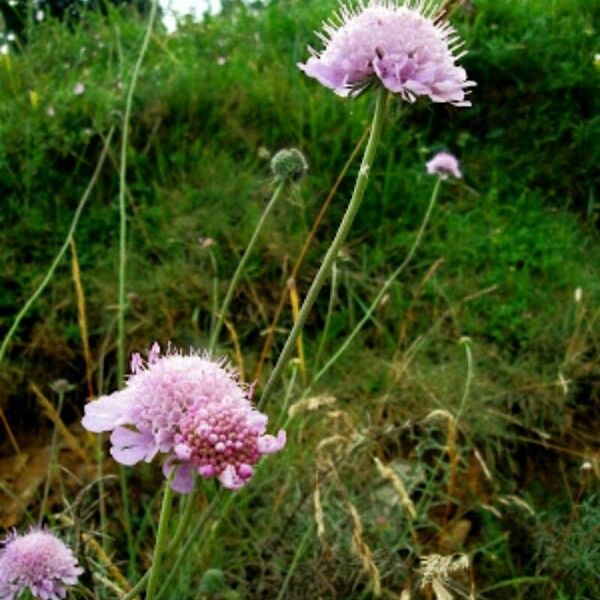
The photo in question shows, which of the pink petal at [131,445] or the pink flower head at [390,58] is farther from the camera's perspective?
the pink flower head at [390,58]

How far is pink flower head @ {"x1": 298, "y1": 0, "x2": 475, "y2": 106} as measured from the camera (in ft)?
3.75

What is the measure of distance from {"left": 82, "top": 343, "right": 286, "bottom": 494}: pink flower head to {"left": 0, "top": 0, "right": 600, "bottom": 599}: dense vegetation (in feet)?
2.56

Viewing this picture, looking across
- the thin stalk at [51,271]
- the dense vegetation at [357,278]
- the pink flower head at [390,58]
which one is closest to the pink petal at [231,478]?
the pink flower head at [390,58]

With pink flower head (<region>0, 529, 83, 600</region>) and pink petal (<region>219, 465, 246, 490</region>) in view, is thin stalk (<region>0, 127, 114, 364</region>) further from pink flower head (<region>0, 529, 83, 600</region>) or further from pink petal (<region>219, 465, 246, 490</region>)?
pink petal (<region>219, 465, 246, 490</region>)

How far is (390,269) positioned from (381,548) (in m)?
1.01

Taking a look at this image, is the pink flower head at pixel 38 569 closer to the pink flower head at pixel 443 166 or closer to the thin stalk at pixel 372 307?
the thin stalk at pixel 372 307

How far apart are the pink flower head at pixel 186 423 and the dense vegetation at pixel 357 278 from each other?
0.78 metres

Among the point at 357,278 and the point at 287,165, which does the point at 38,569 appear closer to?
the point at 287,165

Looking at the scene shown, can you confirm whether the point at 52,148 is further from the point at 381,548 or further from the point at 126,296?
the point at 381,548

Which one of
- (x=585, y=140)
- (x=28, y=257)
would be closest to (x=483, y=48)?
(x=585, y=140)

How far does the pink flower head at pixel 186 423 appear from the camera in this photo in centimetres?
89

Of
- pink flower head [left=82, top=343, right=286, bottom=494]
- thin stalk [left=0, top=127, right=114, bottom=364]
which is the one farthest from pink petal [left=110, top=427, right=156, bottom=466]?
thin stalk [left=0, top=127, right=114, bottom=364]

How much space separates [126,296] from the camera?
8.46 ft

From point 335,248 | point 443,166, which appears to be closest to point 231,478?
point 335,248
